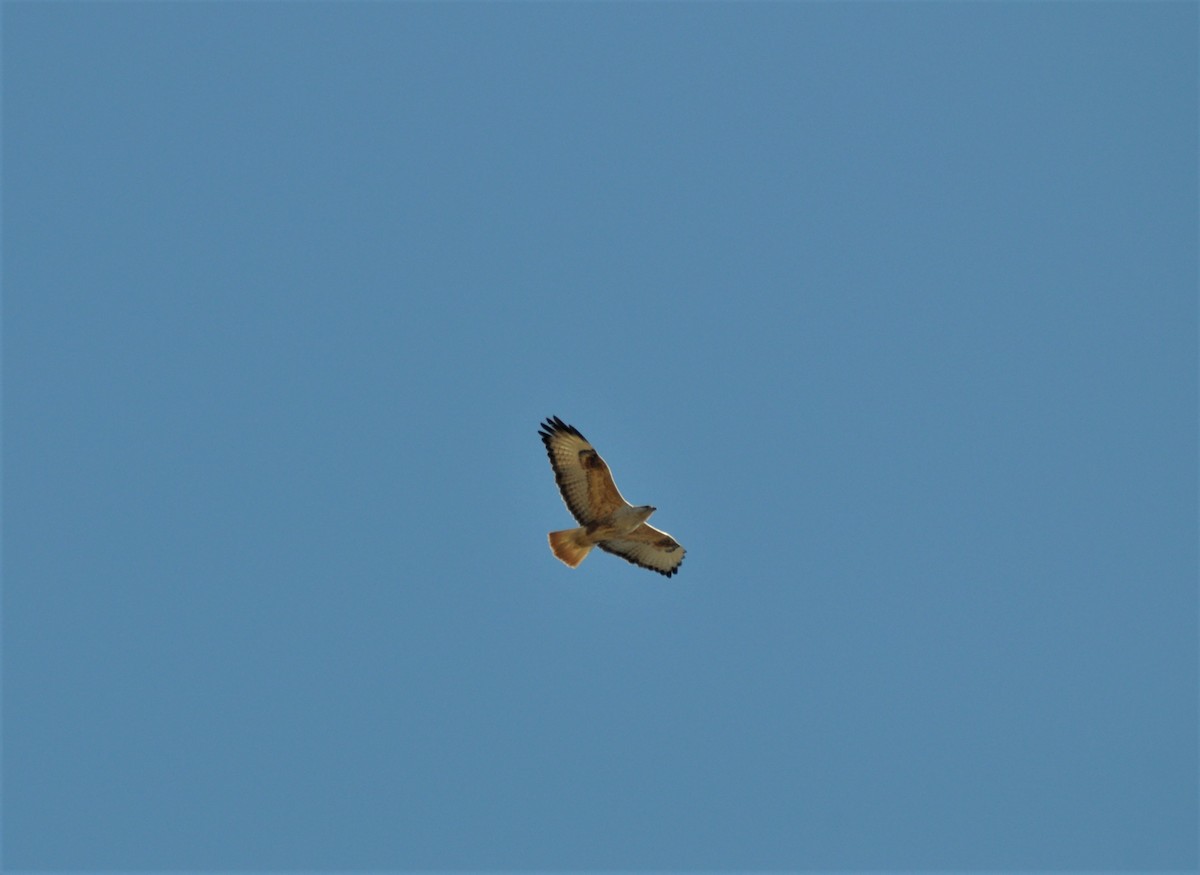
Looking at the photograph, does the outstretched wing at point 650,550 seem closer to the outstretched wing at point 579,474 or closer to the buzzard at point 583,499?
the buzzard at point 583,499

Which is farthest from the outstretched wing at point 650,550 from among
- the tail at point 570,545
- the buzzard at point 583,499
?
the tail at point 570,545

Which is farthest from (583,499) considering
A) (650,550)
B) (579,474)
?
(650,550)

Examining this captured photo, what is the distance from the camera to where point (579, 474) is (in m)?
18.0

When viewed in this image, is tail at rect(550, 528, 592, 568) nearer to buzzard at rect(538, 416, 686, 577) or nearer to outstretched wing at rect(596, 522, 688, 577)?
buzzard at rect(538, 416, 686, 577)

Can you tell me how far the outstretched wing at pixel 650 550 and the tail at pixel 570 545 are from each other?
51 cm

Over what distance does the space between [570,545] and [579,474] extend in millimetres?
879

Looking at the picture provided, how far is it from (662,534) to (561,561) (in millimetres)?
1358

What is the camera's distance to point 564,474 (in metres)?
18.0

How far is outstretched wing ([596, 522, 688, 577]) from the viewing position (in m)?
18.6

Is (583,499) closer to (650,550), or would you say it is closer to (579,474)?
(579,474)

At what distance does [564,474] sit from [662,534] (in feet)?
4.91

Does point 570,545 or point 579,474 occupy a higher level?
point 579,474

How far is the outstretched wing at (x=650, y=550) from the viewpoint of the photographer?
18562 mm

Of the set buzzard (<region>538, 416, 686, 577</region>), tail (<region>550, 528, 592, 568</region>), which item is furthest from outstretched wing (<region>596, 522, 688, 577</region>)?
tail (<region>550, 528, 592, 568</region>)
